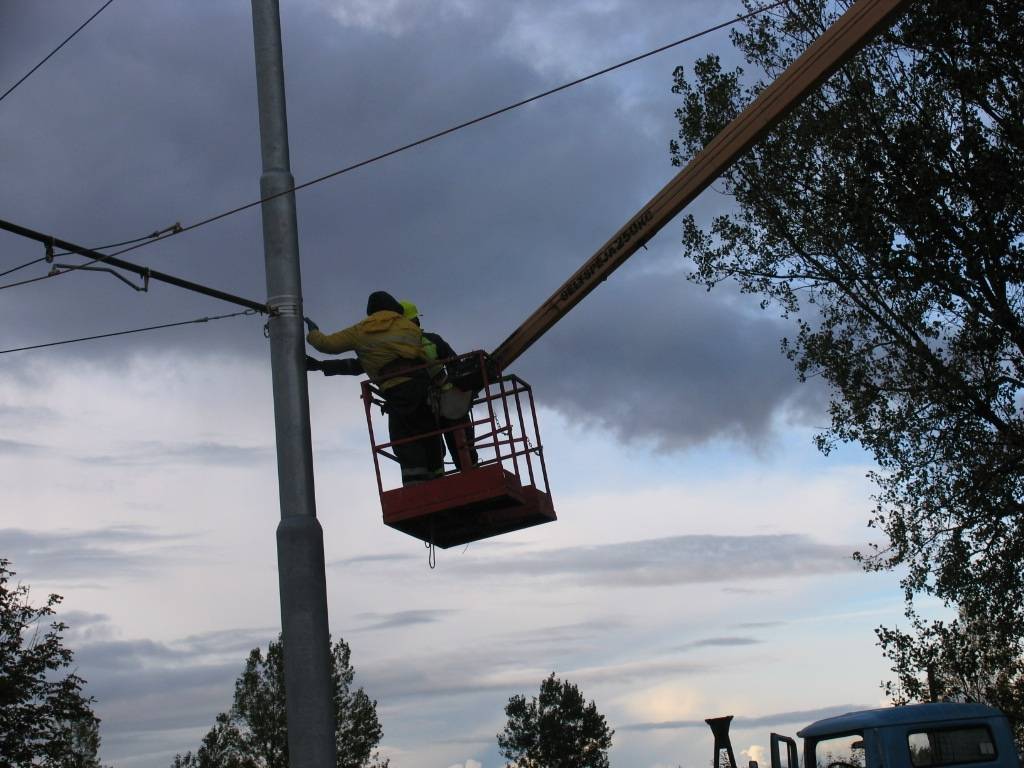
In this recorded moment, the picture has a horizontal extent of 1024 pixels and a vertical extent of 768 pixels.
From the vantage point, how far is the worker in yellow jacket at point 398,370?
1100 centimetres

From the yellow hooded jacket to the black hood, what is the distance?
0.27 feet

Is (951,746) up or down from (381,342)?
down

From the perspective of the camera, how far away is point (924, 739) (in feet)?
37.7

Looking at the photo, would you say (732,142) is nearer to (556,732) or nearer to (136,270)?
(136,270)

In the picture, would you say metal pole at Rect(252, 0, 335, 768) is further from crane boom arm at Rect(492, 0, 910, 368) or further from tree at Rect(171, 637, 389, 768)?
tree at Rect(171, 637, 389, 768)

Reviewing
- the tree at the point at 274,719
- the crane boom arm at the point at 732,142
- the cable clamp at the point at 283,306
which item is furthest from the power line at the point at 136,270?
the tree at the point at 274,719

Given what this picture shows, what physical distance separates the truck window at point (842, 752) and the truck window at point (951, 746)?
50cm

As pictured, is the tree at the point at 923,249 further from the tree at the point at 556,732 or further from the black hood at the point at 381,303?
the tree at the point at 556,732

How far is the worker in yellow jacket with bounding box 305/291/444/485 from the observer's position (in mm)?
11000

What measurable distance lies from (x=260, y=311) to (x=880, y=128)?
511 inches

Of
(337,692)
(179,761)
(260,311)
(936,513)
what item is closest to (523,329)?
(260,311)

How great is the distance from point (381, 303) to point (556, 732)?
224 ft

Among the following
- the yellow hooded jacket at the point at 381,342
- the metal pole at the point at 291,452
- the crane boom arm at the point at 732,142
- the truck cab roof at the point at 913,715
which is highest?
the crane boom arm at the point at 732,142

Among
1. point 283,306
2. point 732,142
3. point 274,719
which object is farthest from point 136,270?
point 274,719
